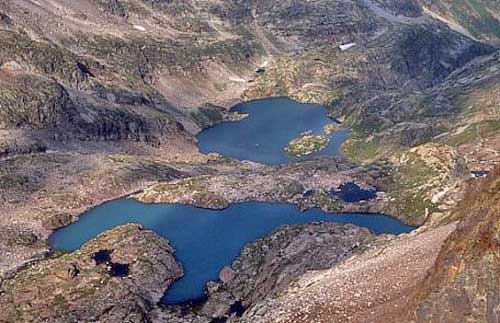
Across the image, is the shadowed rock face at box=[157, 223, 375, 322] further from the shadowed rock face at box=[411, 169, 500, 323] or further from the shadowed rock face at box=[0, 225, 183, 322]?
the shadowed rock face at box=[411, 169, 500, 323]

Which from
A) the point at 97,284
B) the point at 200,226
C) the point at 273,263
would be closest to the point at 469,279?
the point at 273,263

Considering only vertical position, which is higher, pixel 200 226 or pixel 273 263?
pixel 200 226

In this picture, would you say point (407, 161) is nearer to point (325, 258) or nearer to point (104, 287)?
point (325, 258)

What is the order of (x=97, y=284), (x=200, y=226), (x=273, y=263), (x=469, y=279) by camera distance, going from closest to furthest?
(x=469, y=279), (x=273, y=263), (x=97, y=284), (x=200, y=226)

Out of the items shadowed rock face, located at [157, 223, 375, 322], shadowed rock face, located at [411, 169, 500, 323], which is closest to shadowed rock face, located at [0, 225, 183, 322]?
shadowed rock face, located at [157, 223, 375, 322]

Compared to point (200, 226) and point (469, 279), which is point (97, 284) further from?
point (469, 279)

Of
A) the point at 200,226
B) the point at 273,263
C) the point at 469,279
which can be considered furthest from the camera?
the point at 200,226
